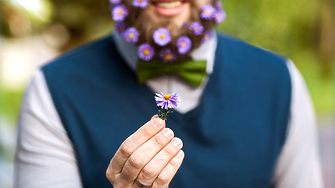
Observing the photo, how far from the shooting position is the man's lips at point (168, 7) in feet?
4.77

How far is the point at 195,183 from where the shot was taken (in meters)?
1.61

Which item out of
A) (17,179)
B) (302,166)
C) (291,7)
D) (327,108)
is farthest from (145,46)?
(327,108)

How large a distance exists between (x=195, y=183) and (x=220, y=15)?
72 cm

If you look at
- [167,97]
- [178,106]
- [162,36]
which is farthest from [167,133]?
[178,106]

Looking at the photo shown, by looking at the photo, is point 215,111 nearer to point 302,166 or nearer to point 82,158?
point 302,166

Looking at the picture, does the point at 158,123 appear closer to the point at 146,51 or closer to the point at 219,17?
the point at 146,51

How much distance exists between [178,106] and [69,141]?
0.49m

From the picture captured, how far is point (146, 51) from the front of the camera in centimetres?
149

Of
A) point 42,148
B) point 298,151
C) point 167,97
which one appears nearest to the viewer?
point 167,97

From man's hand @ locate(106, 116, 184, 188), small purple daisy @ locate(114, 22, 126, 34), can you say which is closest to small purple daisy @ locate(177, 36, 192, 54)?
small purple daisy @ locate(114, 22, 126, 34)

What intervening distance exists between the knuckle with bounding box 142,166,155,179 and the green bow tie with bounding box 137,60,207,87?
0.65 meters

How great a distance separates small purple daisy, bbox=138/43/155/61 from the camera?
1.49m

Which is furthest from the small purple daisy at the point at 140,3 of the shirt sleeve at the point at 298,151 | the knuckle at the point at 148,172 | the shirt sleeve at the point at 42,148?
the shirt sleeve at the point at 298,151

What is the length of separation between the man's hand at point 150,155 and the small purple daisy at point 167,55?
54 centimetres
